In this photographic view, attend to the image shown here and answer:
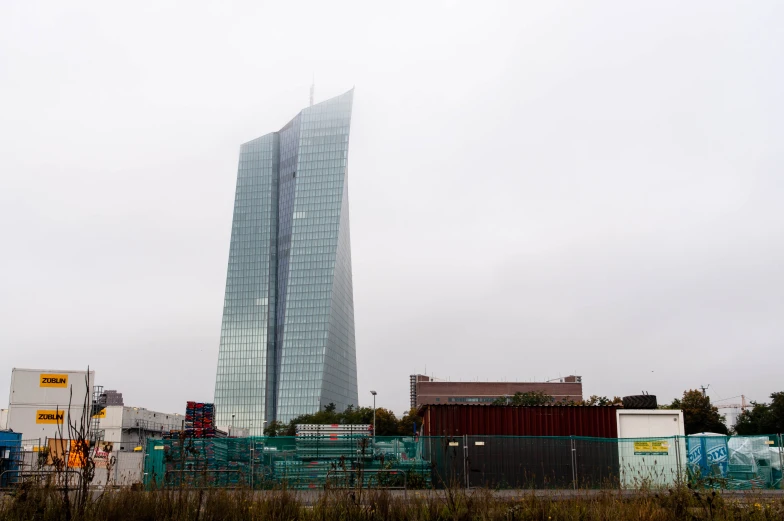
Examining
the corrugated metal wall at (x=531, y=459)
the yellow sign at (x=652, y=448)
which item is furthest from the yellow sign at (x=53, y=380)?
the yellow sign at (x=652, y=448)

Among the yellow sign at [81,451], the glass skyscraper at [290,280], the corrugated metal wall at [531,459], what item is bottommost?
the corrugated metal wall at [531,459]

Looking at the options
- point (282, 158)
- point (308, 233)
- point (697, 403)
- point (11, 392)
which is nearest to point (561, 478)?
point (11, 392)

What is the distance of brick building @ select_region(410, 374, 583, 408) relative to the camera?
152 m

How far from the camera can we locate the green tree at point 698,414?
7981 cm

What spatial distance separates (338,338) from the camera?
559 feet

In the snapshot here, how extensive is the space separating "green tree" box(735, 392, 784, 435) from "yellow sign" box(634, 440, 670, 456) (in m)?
48.8

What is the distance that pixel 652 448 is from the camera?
101 feet

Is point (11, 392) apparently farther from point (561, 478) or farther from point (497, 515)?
point (497, 515)

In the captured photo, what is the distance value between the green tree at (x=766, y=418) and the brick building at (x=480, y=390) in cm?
6854

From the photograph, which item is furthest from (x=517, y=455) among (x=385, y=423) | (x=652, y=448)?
(x=385, y=423)

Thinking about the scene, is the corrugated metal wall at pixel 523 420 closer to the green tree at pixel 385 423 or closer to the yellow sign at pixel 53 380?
the yellow sign at pixel 53 380

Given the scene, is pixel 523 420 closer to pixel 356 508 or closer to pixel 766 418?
pixel 356 508

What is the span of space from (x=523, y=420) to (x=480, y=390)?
124359 millimetres

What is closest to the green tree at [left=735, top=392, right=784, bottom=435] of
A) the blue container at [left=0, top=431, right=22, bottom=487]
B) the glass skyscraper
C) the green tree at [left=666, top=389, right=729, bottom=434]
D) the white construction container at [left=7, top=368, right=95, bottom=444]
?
the green tree at [left=666, top=389, right=729, bottom=434]
